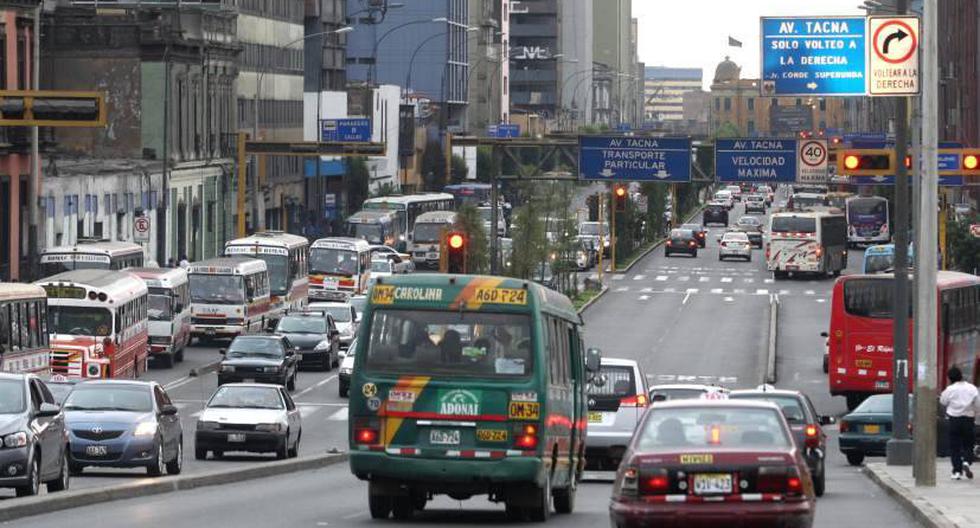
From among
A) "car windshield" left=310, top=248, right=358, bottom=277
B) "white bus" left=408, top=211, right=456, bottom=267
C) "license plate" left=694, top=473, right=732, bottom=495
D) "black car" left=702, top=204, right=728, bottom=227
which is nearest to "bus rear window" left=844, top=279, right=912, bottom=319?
"car windshield" left=310, top=248, right=358, bottom=277

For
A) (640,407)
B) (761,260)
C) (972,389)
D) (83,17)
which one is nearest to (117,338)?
(640,407)

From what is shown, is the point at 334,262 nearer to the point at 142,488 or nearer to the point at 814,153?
the point at 814,153

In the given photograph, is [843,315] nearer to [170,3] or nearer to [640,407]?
[640,407]

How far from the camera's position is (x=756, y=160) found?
219 ft

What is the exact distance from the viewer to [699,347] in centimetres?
6744

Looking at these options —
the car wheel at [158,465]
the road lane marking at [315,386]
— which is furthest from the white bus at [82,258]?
the car wheel at [158,465]

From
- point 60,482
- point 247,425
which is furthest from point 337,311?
point 60,482

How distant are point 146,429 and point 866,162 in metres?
12.3

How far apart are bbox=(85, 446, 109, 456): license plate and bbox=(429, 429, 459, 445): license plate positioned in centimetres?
1014

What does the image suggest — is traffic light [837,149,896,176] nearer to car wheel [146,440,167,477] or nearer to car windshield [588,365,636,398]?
car windshield [588,365,636,398]

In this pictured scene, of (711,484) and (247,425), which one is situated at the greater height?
(711,484)

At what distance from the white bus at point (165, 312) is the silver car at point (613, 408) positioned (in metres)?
27.1

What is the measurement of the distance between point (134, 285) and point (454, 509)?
29.1m

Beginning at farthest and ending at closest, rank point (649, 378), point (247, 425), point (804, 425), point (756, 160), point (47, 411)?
point (756, 160) → point (649, 378) → point (247, 425) → point (804, 425) → point (47, 411)
